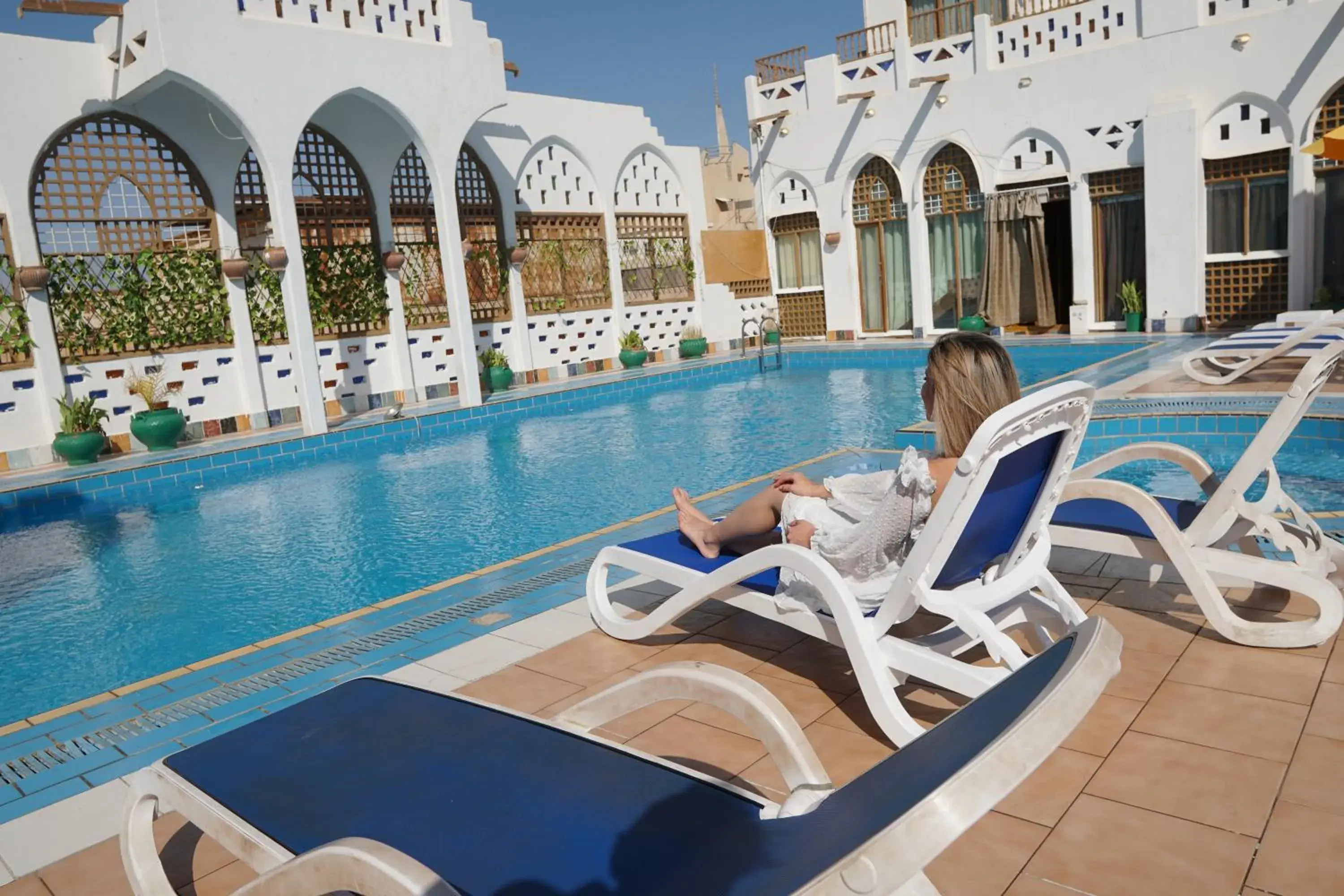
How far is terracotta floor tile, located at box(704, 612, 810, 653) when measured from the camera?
3303mm

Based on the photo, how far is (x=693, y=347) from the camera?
53.2 ft

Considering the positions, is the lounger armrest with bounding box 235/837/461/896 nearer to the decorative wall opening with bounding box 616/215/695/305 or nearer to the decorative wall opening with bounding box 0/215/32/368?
the decorative wall opening with bounding box 0/215/32/368

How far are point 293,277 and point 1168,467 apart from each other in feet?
28.0

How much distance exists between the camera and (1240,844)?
6.12ft

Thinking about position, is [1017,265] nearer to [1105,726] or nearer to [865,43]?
[865,43]

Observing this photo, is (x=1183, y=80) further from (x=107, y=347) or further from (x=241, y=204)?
(x=107, y=347)

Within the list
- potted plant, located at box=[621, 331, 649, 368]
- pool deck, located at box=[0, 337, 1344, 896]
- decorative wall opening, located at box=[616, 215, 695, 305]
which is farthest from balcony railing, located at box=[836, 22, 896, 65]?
pool deck, located at box=[0, 337, 1344, 896]

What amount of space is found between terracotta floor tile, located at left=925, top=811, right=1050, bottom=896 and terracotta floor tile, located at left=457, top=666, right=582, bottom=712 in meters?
1.35

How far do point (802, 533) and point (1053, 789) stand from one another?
3.13ft

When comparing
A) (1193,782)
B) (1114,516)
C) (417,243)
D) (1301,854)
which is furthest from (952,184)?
(1301,854)

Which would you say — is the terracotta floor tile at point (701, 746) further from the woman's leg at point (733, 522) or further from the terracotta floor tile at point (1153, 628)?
the terracotta floor tile at point (1153, 628)

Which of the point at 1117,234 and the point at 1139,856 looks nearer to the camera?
the point at 1139,856

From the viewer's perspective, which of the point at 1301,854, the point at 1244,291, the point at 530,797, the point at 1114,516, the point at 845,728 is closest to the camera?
the point at 530,797

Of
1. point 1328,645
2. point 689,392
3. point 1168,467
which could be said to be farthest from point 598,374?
point 1328,645
